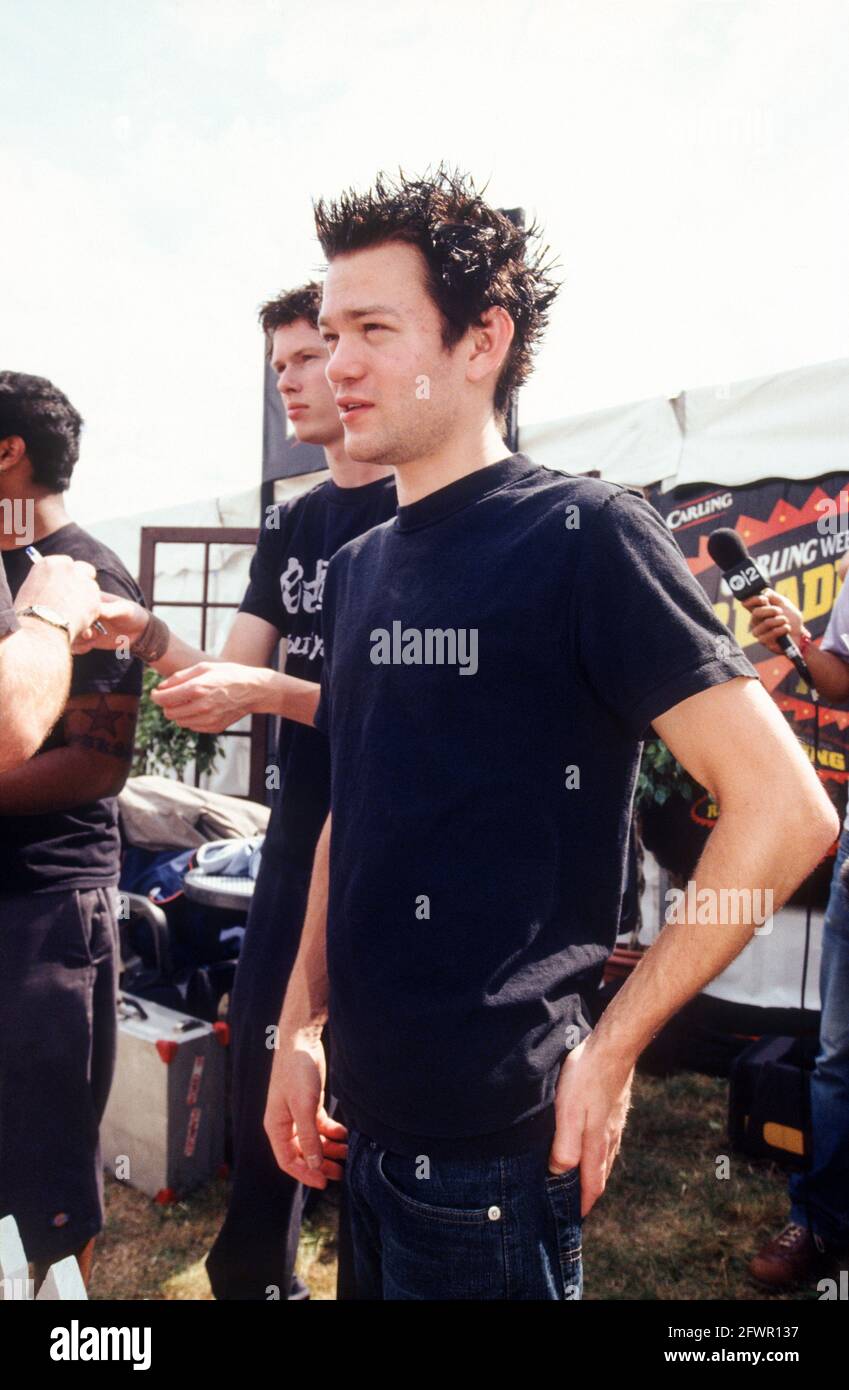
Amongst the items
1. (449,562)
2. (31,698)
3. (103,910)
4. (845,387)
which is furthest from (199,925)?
(845,387)

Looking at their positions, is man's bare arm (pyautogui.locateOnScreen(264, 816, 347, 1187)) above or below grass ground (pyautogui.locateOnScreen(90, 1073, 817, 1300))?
above

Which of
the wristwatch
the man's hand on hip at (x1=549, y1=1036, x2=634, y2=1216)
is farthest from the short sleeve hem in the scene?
the wristwatch

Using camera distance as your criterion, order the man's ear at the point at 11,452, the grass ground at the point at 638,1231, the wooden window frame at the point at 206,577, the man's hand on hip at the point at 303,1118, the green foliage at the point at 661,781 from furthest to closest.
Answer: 1. the wooden window frame at the point at 206,577
2. the green foliage at the point at 661,781
3. the grass ground at the point at 638,1231
4. the man's ear at the point at 11,452
5. the man's hand on hip at the point at 303,1118

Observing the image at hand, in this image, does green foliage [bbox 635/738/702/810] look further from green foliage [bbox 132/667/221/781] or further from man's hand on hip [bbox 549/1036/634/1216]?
green foliage [bbox 132/667/221/781]

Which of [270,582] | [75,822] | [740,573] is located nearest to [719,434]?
[740,573]

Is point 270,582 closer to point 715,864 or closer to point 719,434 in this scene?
point 715,864

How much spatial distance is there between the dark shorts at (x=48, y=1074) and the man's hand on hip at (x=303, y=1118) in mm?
814

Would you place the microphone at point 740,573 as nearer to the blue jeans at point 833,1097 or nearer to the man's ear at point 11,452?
the blue jeans at point 833,1097

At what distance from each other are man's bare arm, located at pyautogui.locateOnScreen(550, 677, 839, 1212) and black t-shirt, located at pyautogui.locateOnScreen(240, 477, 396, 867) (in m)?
1.15

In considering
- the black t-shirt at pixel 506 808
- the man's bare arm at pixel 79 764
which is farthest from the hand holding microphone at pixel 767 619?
the man's bare arm at pixel 79 764

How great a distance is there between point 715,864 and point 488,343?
0.94m

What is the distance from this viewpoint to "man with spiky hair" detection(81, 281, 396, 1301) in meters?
2.16

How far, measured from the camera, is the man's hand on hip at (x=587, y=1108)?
1.09 m

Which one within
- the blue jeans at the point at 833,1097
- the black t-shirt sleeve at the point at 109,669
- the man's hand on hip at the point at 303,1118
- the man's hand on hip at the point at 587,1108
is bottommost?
the blue jeans at the point at 833,1097
